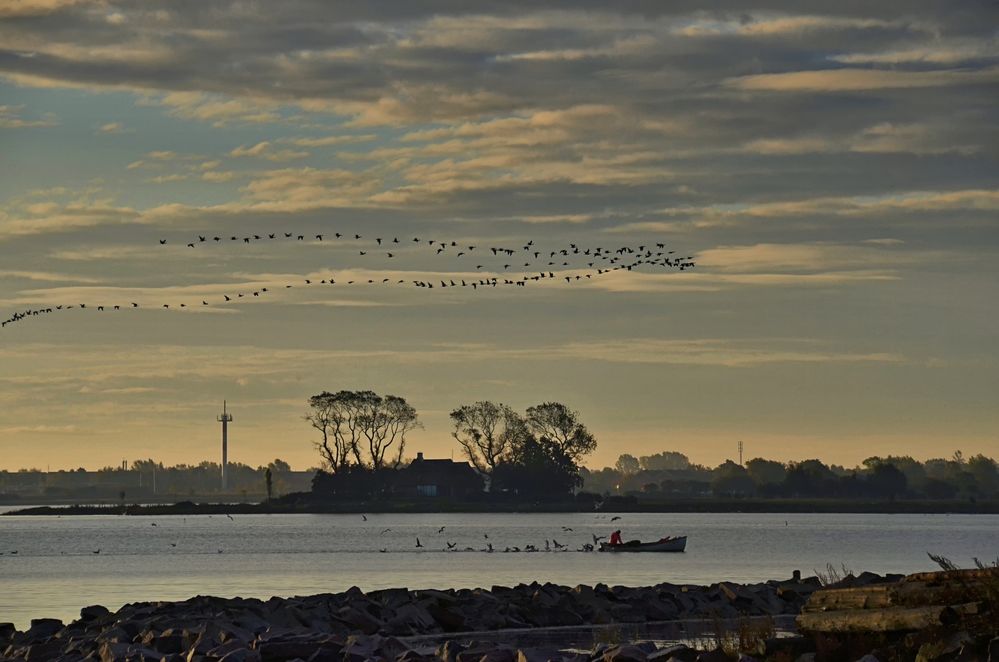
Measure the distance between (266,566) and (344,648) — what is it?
64.6 m

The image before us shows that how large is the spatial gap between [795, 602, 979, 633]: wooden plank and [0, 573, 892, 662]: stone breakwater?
215cm

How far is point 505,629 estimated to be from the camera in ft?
111

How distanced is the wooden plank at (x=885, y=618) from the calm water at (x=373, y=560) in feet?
107

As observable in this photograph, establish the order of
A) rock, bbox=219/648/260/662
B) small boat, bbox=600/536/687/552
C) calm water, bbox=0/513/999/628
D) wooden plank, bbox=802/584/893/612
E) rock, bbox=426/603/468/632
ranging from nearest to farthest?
wooden plank, bbox=802/584/893/612 → rock, bbox=219/648/260/662 → rock, bbox=426/603/468/632 → calm water, bbox=0/513/999/628 → small boat, bbox=600/536/687/552

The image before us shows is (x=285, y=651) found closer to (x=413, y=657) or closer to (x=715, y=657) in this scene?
(x=413, y=657)

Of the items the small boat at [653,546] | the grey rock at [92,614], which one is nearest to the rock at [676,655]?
the grey rock at [92,614]

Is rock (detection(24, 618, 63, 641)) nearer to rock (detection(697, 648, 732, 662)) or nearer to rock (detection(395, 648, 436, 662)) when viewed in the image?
rock (detection(395, 648, 436, 662))

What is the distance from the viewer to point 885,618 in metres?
21.0

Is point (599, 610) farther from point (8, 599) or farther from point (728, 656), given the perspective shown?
point (8, 599)

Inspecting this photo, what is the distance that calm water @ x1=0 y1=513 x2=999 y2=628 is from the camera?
6844cm

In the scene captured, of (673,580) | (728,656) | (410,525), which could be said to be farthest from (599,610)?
(410,525)

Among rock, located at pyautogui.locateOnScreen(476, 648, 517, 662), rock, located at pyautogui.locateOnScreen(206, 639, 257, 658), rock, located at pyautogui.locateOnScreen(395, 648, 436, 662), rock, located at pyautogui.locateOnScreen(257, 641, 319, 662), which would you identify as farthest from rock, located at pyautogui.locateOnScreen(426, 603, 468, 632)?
rock, located at pyautogui.locateOnScreen(476, 648, 517, 662)

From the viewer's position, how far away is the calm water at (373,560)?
68438 mm

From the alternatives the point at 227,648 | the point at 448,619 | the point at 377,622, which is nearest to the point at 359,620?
the point at 377,622
